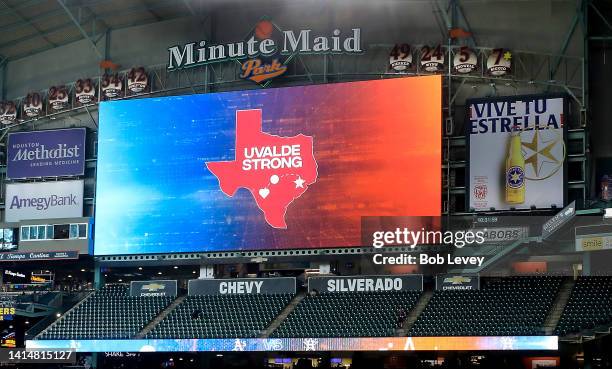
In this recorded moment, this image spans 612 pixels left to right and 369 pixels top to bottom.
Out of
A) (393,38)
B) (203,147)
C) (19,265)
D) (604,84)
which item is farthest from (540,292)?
(19,265)

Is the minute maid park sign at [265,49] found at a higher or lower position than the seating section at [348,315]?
higher

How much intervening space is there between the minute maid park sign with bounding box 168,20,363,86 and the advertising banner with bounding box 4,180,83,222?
6879 millimetres

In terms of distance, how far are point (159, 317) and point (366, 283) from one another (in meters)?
8.19

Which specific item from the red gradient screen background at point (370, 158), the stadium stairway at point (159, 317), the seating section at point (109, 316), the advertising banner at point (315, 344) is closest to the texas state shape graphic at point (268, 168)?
the red gradient screen background at point (370, 158)

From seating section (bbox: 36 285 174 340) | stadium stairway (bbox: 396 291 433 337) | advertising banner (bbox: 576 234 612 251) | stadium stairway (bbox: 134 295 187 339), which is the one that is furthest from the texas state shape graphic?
advertising banner (bbox: 576 234 612 251)

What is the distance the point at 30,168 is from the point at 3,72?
18.0ft

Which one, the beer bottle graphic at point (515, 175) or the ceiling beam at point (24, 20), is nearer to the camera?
the beer bottle graphic at point (515, 175)

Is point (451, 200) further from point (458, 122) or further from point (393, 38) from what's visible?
point (393, 38)

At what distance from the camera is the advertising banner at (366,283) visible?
129ft

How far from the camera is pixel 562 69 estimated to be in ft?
127

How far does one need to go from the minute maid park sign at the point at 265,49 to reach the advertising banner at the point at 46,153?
5.74 m

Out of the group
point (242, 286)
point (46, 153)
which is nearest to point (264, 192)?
point (242, 286)

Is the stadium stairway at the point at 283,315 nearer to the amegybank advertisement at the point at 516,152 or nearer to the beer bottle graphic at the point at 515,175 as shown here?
the amegybank advertisement at the point at 516,152

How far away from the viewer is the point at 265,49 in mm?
41844
